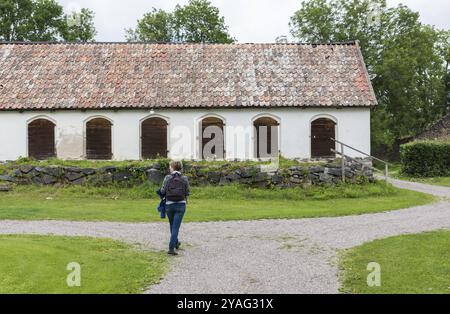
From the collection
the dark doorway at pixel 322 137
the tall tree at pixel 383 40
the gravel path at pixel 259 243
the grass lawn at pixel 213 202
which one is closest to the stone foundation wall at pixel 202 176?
the grass lawn at pixel 213 202

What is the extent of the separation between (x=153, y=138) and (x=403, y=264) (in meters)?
16.2

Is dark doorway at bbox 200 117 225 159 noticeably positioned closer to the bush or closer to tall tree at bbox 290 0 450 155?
the bush

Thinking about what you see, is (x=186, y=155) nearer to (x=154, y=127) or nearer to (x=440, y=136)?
(x=154, y=127)

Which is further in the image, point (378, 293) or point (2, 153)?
point (2, 153)

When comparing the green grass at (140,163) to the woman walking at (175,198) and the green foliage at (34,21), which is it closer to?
the woman walking at (175,198)

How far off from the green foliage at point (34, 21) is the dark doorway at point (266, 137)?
27.6 metres

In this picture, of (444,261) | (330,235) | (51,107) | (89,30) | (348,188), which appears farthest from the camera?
(89,30)

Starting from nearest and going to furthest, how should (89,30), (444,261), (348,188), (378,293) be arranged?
1. (378,293)
2. (444,261)
3. (348,188)
4. (89,30)

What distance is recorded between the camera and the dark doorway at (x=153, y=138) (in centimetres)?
2408

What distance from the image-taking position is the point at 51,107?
2378 centimetres

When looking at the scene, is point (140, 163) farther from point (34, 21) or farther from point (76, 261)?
point (34, 21)

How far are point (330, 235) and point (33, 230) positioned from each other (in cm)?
715

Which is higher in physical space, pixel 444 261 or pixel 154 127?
pixel 154 127

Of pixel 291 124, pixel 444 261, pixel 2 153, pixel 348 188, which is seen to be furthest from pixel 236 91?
pixel 444 261
